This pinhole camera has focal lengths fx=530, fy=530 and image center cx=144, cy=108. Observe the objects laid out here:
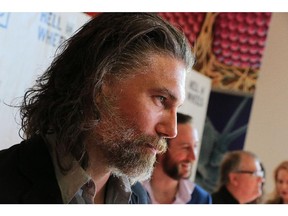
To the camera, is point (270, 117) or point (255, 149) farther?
point (255, 149)

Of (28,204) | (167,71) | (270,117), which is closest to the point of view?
(28,204)

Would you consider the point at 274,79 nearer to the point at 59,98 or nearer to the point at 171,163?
the point at 171,163

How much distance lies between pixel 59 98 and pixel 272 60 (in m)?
0.77

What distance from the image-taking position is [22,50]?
3.68 feet

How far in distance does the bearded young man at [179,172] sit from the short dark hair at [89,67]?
1.32 feet

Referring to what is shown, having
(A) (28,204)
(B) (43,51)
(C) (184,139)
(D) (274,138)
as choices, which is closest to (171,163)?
(C) (184,139)

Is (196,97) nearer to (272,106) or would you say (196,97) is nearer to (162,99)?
(272,106)

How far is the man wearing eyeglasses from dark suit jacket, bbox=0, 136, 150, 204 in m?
0.61

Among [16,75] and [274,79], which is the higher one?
[274,79]

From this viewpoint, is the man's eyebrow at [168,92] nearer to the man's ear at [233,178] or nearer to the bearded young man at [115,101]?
the bearded young man at [115,101]

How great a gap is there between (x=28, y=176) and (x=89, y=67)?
0.23 metres

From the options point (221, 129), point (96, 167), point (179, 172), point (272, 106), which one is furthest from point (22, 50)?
point (221, 129)

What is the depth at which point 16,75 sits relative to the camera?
111cm

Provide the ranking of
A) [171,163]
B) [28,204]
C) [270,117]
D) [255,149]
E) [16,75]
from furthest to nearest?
[255,149] → [270,117] → [171,163] → [16,75] → [28,204]
